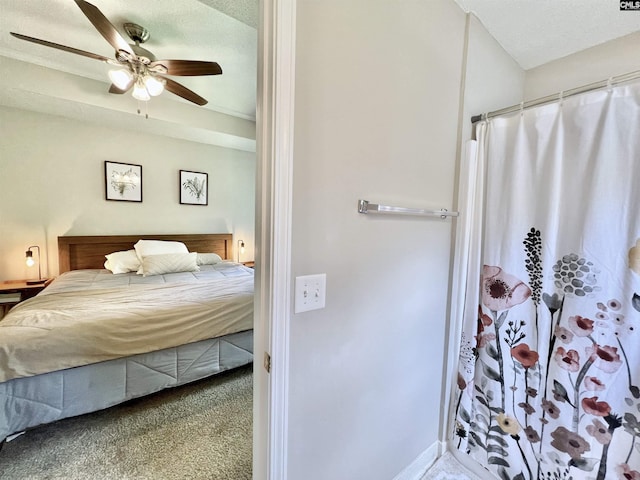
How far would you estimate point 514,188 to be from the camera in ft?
4.19

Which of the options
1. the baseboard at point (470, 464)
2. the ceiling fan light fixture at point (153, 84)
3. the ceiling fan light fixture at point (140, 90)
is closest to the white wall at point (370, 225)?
the baseboard at point (470, 464)

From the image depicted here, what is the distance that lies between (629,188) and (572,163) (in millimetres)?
206

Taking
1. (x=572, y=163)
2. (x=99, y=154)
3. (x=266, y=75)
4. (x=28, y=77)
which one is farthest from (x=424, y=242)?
(x=99, y=154)

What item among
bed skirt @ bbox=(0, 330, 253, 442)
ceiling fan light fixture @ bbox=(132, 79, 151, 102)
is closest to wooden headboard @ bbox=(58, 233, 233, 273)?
ceiling fan light fixture @ bbox=(132, 79, 151, 102)

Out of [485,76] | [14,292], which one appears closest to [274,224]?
[485,76]

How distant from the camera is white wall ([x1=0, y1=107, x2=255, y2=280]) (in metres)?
2.82

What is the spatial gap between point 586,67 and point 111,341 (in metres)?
3.26

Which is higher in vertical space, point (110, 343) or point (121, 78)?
point (121, 78)

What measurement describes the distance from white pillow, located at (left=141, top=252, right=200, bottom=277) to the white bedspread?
0.29 meters

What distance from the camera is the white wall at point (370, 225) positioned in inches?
33.6

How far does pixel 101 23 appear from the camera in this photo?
1.46 m

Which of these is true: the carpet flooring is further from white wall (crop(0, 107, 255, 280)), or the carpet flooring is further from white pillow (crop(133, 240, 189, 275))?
white wall (crop(0, 107, 255, 280))

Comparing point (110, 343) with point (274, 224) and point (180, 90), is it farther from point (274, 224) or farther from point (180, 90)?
point (180, 90)

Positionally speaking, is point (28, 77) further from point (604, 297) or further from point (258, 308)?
point (604, 297)
